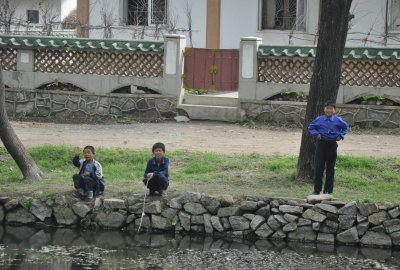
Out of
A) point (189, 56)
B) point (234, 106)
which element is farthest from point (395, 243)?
point (189, 56)

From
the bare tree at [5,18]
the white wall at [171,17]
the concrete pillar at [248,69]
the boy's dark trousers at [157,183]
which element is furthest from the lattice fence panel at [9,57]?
the boy's dark trousers at [157,183]

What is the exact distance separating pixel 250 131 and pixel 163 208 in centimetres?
595

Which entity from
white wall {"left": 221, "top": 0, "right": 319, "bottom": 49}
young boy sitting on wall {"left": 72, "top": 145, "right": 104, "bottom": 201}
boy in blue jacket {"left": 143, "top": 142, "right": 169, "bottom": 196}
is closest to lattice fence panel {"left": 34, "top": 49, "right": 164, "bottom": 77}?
white wall {"left": 221, "top": 0, "right": 319, "bottom": 49}

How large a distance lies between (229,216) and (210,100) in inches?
295

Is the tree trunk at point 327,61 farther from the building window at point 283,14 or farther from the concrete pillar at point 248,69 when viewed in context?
the building window at point 283,14

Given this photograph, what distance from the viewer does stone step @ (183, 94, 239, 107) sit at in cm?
2073

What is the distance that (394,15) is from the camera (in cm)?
2353

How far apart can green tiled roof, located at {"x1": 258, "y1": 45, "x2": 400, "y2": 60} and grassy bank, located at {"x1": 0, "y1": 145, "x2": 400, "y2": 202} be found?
4.04 m

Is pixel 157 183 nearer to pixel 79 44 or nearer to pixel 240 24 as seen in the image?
pixel 79 44

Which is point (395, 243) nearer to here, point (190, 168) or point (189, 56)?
point (190, 168)

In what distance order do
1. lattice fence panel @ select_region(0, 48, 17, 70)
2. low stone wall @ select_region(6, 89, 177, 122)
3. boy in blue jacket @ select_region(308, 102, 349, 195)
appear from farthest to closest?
1. lattice fence panel @ select_region(0, 48, 17, 70)
2. low stone wall @ select_region(6, 89, 177, 122)
3. boy in blue jacket @ select_region(308, 102, 349, 195)

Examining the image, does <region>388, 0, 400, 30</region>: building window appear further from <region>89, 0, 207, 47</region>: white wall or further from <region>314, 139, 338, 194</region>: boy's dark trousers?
<region>314, 139, 338, 194</region>: boy's dark trousers

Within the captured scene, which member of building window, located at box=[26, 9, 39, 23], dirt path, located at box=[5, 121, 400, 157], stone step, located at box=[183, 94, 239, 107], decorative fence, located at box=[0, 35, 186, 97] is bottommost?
dirt path, located at box=[5, 121, 400, 157]

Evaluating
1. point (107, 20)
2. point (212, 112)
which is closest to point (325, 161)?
point (212, 112)
